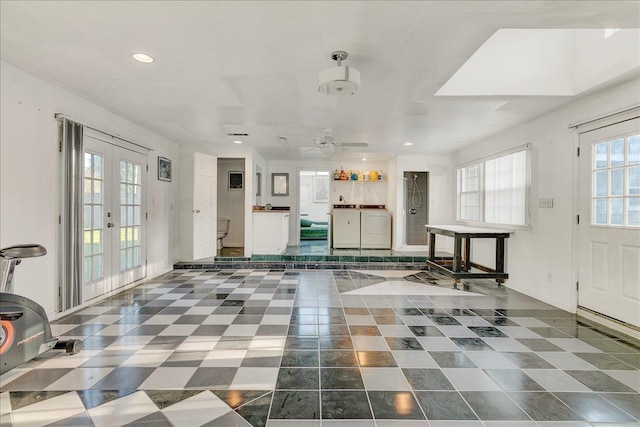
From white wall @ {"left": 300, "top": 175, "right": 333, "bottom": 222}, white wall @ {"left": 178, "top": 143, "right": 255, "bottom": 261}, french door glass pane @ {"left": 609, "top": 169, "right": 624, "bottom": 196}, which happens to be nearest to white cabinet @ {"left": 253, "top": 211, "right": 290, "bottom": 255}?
white wall @ {"left": 178, "top": 143, "right": 255, "bottom": 261}

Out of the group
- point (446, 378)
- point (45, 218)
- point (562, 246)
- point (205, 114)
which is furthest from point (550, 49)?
point (45, 218)

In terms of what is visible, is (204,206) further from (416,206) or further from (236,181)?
(416,206)

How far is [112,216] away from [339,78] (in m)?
3.55

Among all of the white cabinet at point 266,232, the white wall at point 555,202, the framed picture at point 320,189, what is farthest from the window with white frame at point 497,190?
the framed picture at point 320,189

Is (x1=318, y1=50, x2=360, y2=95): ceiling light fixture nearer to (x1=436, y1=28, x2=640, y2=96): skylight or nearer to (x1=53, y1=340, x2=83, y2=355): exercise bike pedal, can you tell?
(x1=436, y1=28, x2=640, y2=96): skylight

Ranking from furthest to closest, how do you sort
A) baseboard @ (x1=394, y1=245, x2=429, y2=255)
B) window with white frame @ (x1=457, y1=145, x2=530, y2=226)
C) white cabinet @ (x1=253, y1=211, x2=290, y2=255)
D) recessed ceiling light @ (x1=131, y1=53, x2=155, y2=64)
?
baseboard @ (x1=394, y1=245, x2=429, y2=255)
white cabinet @ (x1=253, y1=211, x2=290, y2=255)
window with white frame @ (x1=457, y1=145, x2=530, y2=226)
recessed ceiling light @ (x1=131, y1=53, x2=155, y2=64)

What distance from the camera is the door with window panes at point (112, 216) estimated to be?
3.64 metres

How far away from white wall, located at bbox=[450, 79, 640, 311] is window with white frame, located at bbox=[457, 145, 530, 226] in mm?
194

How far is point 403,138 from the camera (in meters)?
5.39

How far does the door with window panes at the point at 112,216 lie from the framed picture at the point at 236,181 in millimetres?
3130

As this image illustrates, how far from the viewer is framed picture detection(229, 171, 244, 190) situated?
7883mm

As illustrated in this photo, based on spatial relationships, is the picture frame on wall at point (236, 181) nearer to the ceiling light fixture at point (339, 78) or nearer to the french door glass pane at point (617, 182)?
the ceiling light fixture at point (339, 78)

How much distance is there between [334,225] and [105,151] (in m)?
4.73

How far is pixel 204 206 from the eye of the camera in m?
5.74
